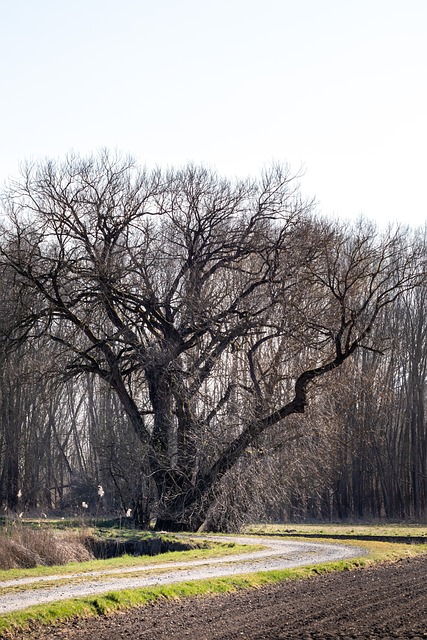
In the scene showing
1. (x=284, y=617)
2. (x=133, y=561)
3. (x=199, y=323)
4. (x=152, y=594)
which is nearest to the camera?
(x=284, y=617)

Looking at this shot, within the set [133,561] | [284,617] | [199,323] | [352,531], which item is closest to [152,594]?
[284,617]

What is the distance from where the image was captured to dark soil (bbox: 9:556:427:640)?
37.2 ft

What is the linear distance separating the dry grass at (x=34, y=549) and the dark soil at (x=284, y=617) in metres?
4.64

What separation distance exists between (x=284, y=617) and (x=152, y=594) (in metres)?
2.70

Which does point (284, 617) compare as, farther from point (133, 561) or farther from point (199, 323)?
point (199, 323)

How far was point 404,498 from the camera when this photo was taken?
45156 mm

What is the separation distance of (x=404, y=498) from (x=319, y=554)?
2508 centimetres

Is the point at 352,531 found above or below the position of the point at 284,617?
above

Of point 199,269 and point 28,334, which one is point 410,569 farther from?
point 28,334


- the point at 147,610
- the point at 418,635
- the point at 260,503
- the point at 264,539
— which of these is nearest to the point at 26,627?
the point at 147,610

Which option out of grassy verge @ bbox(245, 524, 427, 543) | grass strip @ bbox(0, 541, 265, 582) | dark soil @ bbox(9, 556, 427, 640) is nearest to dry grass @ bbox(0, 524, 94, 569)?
grass strip @ bbox(0, 541, 265, 582)

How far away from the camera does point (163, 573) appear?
1695cm

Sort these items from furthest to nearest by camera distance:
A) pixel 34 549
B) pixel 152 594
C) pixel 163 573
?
pixel 34 549, pixel 163 573, pixel 152 594

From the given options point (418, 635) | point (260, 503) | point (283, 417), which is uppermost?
point (283, 417)
